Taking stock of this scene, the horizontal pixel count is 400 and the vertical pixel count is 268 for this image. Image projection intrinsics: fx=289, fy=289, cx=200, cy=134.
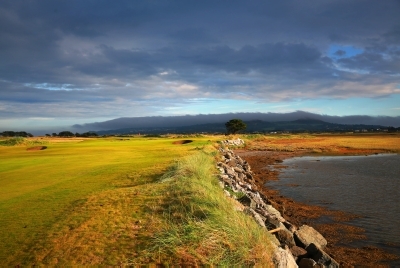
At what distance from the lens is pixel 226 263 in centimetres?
537

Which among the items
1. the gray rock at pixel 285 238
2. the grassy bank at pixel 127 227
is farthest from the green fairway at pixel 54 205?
the gray rock at pixel 285 238

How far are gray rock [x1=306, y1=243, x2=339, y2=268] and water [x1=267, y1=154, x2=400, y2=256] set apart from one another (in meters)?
3.43

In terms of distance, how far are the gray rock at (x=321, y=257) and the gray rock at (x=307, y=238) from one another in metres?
0.50

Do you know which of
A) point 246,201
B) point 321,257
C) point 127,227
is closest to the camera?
point 321,257

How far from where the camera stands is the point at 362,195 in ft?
55.9

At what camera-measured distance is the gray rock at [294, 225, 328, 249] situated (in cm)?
853

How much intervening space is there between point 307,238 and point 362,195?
393 inches

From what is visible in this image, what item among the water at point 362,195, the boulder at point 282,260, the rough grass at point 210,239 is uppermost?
the rough grass at point 210,239

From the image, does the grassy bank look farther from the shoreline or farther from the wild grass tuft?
the shoreline

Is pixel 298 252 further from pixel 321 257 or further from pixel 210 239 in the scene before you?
pixel 210 239

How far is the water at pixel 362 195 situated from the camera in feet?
36.6

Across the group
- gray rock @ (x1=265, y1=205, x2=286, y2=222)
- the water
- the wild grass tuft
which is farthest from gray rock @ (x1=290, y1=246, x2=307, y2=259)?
the water

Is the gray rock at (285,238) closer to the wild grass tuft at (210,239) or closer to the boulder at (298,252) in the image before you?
the boulder at (298,252)

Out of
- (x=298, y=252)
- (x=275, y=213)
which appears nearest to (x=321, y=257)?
(x=298, y=252)
